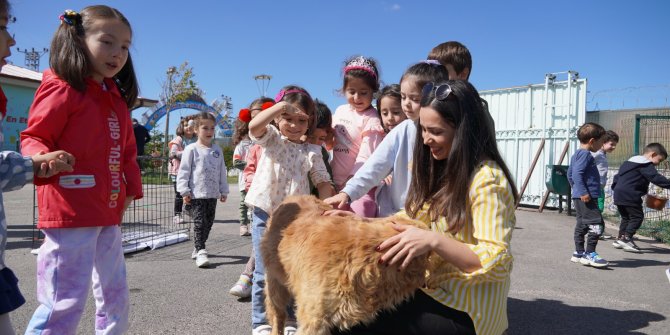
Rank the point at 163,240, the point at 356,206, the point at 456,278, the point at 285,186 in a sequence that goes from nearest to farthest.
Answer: the point at 456,278
the point at 356,206
the point at 285,186
the point at 163,240

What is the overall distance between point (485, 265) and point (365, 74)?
192cm

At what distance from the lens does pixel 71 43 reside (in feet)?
6.84

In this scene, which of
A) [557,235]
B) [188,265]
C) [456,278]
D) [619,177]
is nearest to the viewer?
[456,278]

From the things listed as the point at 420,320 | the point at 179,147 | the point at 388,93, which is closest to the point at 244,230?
the point at 179,147

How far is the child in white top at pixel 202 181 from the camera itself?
5.08 meters

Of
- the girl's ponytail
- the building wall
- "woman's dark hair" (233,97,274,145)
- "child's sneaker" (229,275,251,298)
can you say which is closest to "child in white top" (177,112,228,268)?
"woman's dark hair" (233,97,274,145)

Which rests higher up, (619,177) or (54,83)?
(54,83)

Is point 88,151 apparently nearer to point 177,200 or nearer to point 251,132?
point 251,132

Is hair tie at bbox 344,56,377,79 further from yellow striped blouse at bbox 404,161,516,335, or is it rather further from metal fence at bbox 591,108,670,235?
metal fence at bbox 591,108,670,235

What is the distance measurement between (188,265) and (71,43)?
10.8 ft

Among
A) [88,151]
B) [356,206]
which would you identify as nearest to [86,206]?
[88,151]

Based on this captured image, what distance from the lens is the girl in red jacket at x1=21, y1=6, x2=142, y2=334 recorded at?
1.98m

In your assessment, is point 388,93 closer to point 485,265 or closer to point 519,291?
point 485,265

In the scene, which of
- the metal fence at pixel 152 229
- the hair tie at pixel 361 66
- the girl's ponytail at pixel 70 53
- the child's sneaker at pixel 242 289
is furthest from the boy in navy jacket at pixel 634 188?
the girl's ponytail at pixel 70 53
